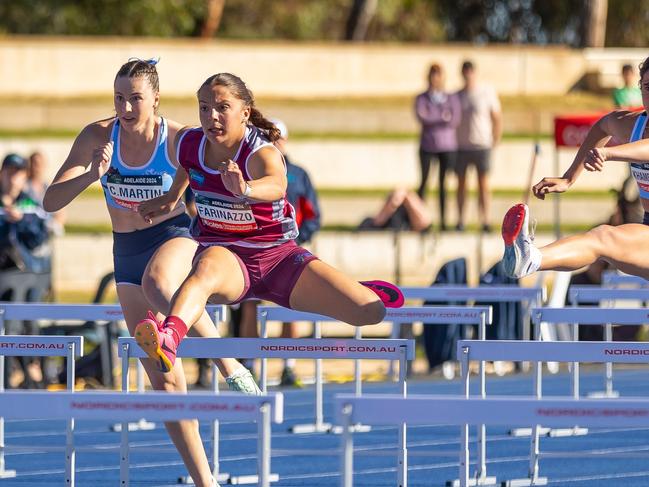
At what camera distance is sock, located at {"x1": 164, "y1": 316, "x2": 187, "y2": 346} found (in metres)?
5.62

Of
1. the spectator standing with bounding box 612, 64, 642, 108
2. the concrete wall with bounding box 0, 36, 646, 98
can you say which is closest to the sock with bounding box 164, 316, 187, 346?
the spectator standing with bounding box 612, 64, 642, 108

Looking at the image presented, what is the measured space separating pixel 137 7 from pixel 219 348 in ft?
86.9

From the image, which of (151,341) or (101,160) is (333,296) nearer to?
(151,341)

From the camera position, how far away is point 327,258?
51.8ft

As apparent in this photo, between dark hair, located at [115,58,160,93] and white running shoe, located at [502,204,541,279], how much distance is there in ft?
5.25

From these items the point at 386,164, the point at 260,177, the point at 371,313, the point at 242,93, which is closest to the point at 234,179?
the point at 260,177

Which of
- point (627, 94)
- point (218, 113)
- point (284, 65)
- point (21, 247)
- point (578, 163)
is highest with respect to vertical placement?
point (284, 65)

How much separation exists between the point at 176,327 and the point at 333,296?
72cm

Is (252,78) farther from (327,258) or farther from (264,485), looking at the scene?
(264,485)

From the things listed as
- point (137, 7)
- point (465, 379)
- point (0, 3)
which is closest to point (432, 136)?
point (465, 379)

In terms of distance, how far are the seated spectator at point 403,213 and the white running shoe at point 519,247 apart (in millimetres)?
7982

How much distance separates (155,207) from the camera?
21.1 ft

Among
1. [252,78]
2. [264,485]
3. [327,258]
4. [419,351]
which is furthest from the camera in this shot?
[252,78]

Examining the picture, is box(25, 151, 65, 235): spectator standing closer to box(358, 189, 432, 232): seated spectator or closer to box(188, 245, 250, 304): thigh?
box(358, 189, 432, 232): seated spectator
